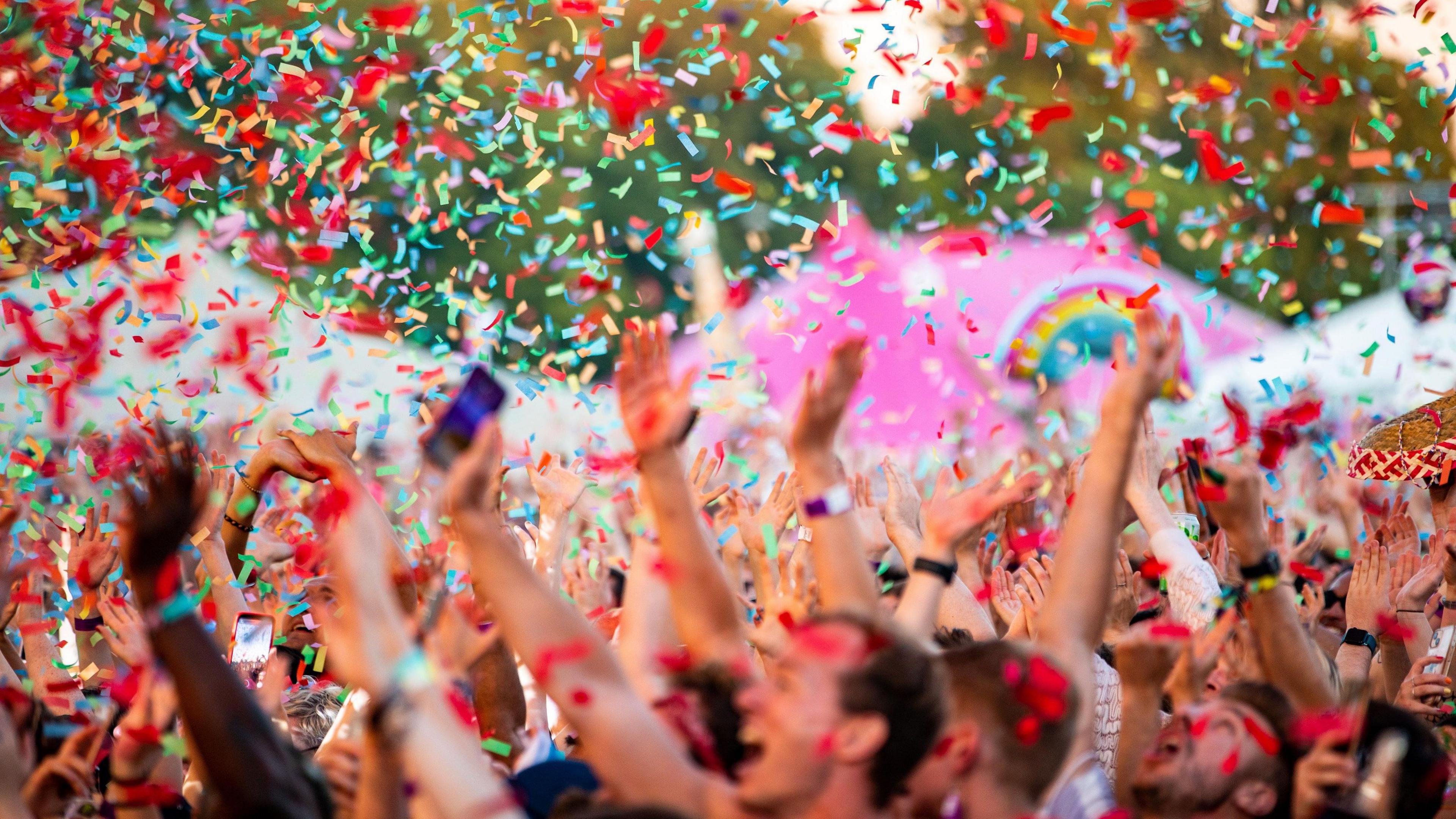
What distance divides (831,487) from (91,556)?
116 inches

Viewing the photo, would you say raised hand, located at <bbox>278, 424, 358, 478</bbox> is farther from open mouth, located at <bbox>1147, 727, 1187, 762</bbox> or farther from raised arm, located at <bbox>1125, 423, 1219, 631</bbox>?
open mouth, located at <bbox>1147, 727, 1187, 762</bbox>

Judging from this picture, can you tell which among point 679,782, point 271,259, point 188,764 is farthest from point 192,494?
point 271,259

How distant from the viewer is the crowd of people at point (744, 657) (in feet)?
7.46

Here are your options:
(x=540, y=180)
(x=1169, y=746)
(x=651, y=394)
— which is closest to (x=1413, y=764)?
(x=1169, y=746)

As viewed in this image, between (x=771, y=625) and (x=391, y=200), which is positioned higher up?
(x=771, y=625)

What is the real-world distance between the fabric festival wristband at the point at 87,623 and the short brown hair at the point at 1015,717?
3377 mm

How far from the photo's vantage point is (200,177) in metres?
9.47

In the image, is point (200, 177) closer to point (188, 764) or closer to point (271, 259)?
point (271, 259)

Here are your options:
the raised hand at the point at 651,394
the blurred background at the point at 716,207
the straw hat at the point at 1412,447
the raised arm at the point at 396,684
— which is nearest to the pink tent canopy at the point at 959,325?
the blurred background at the point at 716,207

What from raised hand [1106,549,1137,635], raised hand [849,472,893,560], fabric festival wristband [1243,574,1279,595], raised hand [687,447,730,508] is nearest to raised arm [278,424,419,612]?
raised hand [687,447,730,508]

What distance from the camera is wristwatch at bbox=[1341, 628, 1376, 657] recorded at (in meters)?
4.70

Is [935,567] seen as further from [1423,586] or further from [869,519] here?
[1423,586]

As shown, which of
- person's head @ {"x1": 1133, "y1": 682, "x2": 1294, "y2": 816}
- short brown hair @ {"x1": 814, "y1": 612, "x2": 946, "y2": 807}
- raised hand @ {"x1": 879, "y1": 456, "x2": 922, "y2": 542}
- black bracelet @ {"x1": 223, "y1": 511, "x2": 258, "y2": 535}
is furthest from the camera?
black bracelet @ {"x1": 223, "y1": 511, "x2": 258, "y2": 535}

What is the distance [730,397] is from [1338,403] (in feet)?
17.0
